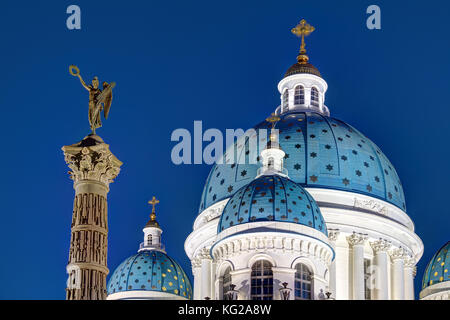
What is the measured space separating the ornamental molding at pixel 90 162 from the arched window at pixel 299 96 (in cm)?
5206

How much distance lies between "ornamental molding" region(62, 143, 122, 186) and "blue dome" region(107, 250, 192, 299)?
4825cm

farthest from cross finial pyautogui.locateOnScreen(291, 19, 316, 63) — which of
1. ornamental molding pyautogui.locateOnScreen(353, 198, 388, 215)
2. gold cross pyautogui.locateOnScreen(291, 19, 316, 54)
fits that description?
ornamental molding pyautogui.locateOnScreen(353, 198, 388, 215)

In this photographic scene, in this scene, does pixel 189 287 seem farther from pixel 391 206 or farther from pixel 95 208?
pixel 95 208

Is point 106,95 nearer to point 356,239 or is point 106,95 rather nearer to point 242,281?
point 242,281

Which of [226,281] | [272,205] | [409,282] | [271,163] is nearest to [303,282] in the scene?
[272,205]

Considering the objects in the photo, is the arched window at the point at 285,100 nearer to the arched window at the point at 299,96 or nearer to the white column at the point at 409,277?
the arched window at the point at 299,96

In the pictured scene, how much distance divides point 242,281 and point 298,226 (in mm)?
4757

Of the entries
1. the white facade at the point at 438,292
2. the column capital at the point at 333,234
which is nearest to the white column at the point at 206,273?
the column capital at the point at 333,234

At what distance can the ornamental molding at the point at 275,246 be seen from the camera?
8012 centimetres

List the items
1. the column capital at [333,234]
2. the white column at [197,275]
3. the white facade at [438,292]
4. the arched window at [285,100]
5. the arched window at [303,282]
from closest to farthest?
1. the arched window at [303,282]
2. the column capital at [333,234]
3. the white facade at [438,292]
4. the white column at [197,275]
5. the arched window at [285,100]

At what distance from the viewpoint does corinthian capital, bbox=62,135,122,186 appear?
173 ft

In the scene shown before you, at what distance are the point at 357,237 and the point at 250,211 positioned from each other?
1396 centimetres
